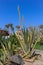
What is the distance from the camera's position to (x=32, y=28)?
36.3 feet

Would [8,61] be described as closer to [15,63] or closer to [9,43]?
[15,63]

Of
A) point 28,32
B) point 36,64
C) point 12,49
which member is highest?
point 28,32

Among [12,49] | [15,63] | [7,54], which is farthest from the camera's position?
[12,49]

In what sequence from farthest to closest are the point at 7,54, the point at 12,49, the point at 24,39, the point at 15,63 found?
the point at 24,39 → the point at 12,49 → the point at 7,54 → the point at 15,63

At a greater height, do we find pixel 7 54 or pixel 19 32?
pixel 19 32

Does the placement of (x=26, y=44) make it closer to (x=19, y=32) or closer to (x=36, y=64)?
(x=19, y=32)

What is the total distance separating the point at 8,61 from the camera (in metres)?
8.49

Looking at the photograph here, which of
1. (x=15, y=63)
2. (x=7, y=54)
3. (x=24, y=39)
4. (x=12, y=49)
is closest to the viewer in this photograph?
(x=15, y=63)

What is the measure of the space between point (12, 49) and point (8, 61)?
1.32 metres

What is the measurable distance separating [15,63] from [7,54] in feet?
3.85

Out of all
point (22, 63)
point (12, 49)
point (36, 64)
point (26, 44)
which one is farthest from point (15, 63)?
point (26, 44)

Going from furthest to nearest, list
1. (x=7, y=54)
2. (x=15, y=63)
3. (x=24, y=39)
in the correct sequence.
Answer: (x=24, y=39)
(x=7, y=54)
(x=15, y=63)

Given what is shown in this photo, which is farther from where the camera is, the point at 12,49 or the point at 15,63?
the point at 12,49

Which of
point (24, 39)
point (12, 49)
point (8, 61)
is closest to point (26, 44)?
point (24, 39)
